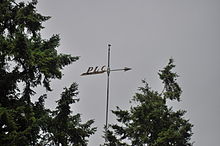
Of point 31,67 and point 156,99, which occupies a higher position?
point 156,99

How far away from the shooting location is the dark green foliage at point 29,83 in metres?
14.6

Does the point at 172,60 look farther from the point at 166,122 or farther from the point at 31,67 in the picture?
the point at 31,67

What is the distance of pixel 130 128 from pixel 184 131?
13.9ft

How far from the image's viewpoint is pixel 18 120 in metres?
15.2

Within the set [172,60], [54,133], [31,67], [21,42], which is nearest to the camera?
[21,42]

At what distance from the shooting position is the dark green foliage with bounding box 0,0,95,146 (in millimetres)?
14586

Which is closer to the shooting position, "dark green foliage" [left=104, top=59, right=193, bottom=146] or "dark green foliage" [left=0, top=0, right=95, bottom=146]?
"dark green foliage" [left=0, top=0, right=95, bottom=146]

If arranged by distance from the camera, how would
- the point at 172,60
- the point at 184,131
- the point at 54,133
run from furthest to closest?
the point at 172,60 → the point at 184,131 → the point at 54,133

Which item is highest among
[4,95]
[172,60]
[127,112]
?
[172,60]

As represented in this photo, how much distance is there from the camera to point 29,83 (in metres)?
16.8

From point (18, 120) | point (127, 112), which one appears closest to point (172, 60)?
point (127, 112)

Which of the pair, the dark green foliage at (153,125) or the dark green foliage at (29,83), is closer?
the dark green foliage at (29,83)

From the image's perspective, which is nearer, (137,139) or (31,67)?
(31,67)

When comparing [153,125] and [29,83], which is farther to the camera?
[153,125]
